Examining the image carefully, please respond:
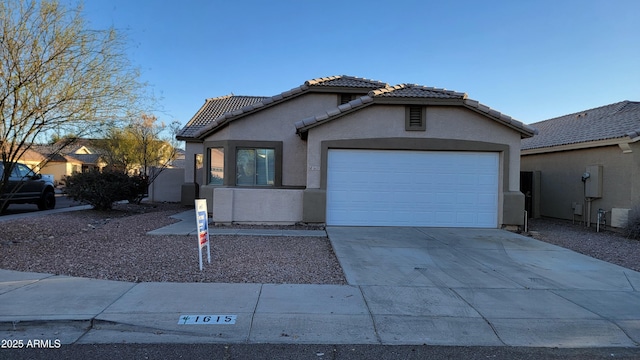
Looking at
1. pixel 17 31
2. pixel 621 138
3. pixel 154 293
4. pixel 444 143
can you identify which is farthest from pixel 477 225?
pixel 17 31

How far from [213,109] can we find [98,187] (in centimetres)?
648

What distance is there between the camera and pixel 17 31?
830 cm

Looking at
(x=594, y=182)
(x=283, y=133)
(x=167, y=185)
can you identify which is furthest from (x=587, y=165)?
(x=167, y=185)

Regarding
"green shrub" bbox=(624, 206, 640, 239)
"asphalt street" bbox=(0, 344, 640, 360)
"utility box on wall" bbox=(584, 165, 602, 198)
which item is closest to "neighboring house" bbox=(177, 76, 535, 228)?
"green shrub" bbox=(624, 206, 640, 239)

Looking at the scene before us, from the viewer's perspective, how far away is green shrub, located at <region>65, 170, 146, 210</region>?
15.3m

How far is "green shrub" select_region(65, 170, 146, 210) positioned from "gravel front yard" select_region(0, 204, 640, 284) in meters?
2.54

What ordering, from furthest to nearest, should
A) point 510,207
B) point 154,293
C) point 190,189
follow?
point 190,189, point 510,207, point 154,293

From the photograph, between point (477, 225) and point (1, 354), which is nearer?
point (1, 354)

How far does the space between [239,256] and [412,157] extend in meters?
6.40

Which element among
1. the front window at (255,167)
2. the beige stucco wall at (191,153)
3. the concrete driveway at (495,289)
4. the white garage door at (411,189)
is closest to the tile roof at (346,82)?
the front window at (255,167)

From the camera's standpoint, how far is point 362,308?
5.50 meters

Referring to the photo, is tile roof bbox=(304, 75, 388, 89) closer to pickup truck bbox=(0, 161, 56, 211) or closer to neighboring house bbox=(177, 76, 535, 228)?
neighboring house bbox=(177, 76, 535, 228)

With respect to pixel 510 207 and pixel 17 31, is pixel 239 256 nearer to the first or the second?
pixel 17 31

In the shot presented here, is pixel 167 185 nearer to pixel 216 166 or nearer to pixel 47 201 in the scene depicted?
pixel 47 201
